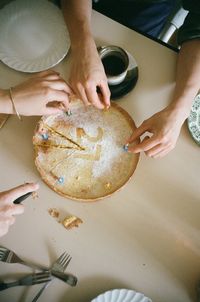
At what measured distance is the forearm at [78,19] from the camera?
0.93 m

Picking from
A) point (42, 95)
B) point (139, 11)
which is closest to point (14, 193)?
point (42, 95)

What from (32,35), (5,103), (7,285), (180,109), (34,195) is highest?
(180,109)

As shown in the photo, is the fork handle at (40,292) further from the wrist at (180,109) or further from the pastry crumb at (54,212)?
the wrist at (180,109)

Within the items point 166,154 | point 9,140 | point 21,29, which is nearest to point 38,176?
point 9,140

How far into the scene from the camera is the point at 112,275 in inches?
31.8

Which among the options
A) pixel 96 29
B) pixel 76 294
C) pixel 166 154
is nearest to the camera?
pixel 76 294

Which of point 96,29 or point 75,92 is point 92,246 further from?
point 96,29

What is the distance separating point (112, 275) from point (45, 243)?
7.3 inches

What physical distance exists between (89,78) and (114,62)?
99 millimetres

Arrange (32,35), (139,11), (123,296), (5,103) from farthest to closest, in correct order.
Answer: (139,11)
(32,35)
(5,103)
(123,296)

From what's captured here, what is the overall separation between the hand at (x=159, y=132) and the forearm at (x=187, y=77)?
3 centimetres

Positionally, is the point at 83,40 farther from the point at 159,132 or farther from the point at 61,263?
the point at 61,263

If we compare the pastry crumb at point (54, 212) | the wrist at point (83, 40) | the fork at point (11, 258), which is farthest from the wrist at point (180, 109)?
the fork at point (11, 258)

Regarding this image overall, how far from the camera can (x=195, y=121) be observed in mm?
913
